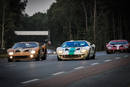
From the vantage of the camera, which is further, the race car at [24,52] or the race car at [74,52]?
the race car at [24,52]

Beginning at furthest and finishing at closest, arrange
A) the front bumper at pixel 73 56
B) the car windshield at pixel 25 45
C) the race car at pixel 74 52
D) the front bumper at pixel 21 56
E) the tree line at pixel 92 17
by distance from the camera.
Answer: the tree line at pixel 92 17, the car windshield at pixel 25 45, the front bumper at pixel 21 56, the front bumper at pixel 73 56, the race car at pixel 74 52

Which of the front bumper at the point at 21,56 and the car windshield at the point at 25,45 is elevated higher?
the car windshield at the point at 25,45

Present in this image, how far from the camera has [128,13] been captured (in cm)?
9525

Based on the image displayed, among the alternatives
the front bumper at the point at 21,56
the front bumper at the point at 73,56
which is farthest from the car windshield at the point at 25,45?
the front bumper at the point at 73,56

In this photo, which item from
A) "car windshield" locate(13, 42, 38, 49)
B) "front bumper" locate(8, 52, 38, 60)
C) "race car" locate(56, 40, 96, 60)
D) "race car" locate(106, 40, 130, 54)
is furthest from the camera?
"race car" locate(106, 40, 130, 54)

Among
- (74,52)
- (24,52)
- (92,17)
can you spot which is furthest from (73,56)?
(92,17)

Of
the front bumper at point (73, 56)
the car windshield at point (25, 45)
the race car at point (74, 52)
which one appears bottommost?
the front bumper at point (73, 56)

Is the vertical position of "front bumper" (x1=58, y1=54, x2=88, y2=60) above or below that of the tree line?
below

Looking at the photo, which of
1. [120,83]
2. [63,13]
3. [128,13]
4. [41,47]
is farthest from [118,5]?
[120,83]

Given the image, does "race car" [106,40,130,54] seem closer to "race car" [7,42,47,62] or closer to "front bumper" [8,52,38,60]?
"race car" [7,42,47,62]

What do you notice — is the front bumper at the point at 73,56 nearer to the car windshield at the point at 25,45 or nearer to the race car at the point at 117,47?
the car windshield at the point at 25,45

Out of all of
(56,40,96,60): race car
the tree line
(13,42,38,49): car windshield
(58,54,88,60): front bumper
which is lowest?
(58,54,88,60): front bumper

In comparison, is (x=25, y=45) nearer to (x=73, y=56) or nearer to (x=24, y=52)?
(x=24, y=52)

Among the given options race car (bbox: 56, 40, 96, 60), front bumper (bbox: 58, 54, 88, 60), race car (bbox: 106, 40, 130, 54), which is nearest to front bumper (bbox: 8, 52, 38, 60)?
race car (bbox: 56, 40, 96, 60)
